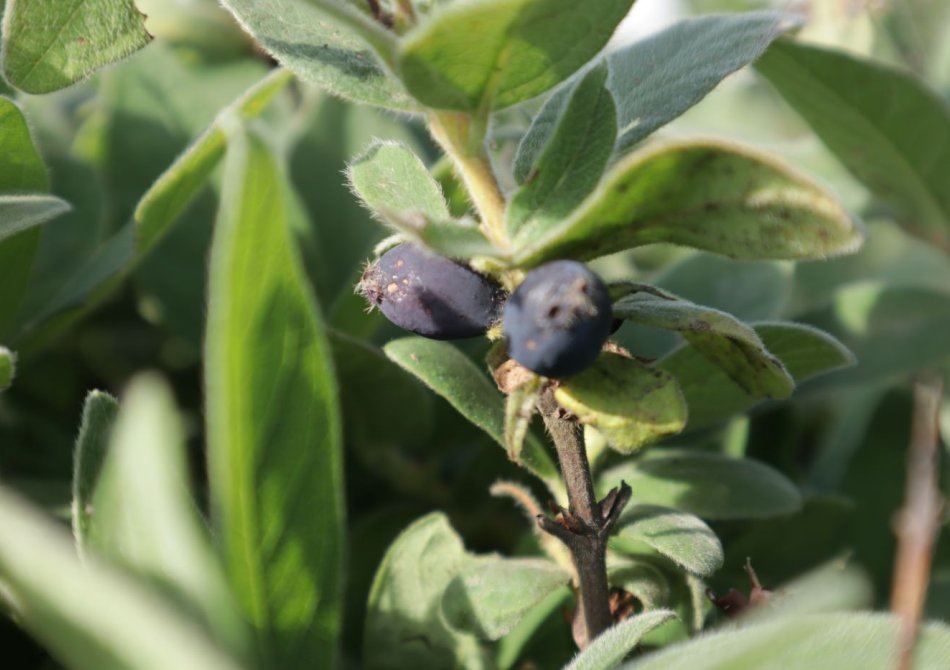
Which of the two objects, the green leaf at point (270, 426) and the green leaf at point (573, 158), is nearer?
the green leaf at point (270, 426)

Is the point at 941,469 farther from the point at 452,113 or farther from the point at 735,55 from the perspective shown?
the point at 452,113

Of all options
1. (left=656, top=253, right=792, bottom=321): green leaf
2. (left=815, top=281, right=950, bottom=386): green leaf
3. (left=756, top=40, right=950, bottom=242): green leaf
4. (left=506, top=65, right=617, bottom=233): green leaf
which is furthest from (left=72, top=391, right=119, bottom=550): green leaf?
(left=815, top=281, right=950, bottom=386): green leaf

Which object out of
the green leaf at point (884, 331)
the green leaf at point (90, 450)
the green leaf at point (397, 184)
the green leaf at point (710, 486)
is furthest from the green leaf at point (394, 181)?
the green leaf at point (884, 331)

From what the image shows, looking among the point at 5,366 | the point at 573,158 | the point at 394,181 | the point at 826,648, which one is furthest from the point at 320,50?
the point at 826,648

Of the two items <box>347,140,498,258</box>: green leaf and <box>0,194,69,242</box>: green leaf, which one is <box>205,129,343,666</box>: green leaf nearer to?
<box>347,140,498,258</box>: green leaf

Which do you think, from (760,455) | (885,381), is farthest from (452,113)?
(885,381)

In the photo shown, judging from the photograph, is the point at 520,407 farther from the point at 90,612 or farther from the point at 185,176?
the point at 185,176

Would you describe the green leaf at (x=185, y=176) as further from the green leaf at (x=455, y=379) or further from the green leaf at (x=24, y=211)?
the green leaf at (x=455, y=379)
